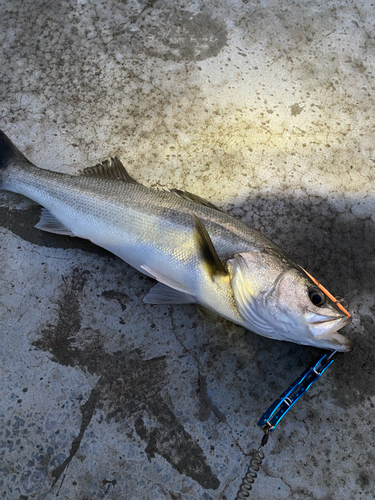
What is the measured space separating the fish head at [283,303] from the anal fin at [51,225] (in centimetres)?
128

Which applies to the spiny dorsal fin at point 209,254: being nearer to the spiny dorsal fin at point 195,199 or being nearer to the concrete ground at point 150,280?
the spiny dorsal fin at point 195,199

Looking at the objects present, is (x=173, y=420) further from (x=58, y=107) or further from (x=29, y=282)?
(x=58, y=107)

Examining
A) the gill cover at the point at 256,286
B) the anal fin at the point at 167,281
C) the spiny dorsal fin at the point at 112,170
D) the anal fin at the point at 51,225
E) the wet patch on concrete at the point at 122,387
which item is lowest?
the wet patch on concrete at the point at 122,387

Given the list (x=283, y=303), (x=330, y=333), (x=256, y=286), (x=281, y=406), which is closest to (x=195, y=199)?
(x=256, y=286)

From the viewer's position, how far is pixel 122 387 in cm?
247

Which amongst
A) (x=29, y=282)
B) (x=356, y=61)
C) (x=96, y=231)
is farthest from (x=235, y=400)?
(x=356, y=61)

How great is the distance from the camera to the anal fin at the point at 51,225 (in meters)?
2.67

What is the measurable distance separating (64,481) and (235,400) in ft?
4.04

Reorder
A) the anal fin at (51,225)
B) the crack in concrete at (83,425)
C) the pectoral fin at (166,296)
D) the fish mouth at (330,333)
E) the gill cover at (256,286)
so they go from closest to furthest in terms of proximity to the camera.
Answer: the fish mouth at (330,333)
the gill cover at (256,286)
the crack in concrete at (83,425)
the pectoral fin at (166,296)
the anal fin at (51,225)

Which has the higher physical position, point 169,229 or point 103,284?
point 169,229

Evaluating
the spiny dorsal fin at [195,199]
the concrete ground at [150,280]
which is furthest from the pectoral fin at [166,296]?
the spiny dorsal fin at [195,199]

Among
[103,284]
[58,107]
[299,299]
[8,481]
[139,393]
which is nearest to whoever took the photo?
[299,299]

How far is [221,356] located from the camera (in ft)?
8.36

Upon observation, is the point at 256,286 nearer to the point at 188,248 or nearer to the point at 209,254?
the point at 209,254
